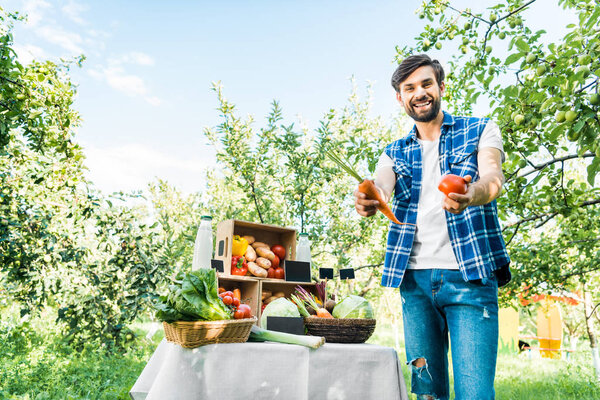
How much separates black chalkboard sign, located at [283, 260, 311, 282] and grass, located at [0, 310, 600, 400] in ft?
6.81

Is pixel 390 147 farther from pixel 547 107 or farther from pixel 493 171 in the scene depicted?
pixel 547 107

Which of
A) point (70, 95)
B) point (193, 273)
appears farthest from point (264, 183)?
point (193, 273)

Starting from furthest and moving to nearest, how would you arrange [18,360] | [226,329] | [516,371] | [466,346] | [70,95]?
[516,371], [18,360], [70,95], [226,329], [466,346]

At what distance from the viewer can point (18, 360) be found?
187 inches

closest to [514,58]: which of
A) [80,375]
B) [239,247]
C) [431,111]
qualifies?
[431,111]

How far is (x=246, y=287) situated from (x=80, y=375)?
2881mm

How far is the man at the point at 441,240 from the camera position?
1.61 meters

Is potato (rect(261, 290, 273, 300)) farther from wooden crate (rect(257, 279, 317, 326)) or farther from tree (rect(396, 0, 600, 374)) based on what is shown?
tree (rect(396, 0, 600, 374))

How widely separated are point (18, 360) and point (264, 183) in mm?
3403

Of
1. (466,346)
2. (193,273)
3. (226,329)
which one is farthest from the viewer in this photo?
(193,273)

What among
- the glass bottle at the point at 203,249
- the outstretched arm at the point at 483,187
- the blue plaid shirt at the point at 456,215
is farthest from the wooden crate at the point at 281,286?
the outstretched arm at the point at 483,187

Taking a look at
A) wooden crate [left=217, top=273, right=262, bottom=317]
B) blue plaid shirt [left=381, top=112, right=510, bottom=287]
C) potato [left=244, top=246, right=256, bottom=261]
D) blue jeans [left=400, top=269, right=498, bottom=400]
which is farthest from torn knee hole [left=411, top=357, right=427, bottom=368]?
potato [left=244, top=246, right=256, bottom=261]

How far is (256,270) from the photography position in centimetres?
265

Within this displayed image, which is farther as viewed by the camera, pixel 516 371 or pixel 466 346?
pixel 516 371
